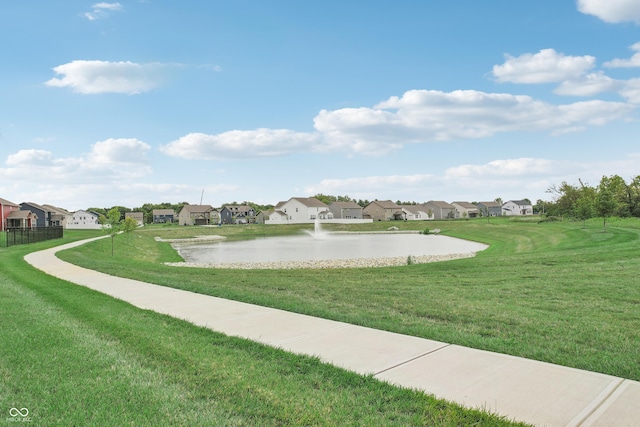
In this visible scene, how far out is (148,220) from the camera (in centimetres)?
12731

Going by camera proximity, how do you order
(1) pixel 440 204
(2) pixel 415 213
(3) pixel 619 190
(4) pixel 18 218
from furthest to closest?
(1) pixel 440 204, (2) pixel 415 213, (3) pixel 619 190, (4) pixel 18 218

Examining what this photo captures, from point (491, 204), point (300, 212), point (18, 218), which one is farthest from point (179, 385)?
point (491, 204)

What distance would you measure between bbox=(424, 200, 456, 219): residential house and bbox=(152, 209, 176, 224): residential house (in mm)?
71419

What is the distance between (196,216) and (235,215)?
A: 395 inches

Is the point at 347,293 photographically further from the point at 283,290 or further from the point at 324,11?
the point at 324,11

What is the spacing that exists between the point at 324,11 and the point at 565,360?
18.3 metres

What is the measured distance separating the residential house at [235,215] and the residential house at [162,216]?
17432 mm

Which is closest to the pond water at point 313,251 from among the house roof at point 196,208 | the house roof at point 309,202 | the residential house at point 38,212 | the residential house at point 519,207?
the residential house at point 38,212

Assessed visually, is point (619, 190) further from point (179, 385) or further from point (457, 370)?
point (179, 385)

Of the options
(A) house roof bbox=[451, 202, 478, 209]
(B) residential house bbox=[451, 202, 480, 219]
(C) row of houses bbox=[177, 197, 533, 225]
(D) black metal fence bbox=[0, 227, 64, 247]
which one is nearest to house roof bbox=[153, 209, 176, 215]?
(C) row of houses bbox=[177, 197, 533, 225]

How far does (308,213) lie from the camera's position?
100750 mm

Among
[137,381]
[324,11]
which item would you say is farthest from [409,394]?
[324,11]

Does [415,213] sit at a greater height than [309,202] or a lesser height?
lesser

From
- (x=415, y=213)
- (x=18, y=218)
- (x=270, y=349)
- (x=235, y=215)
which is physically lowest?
(x=270, y=349)
